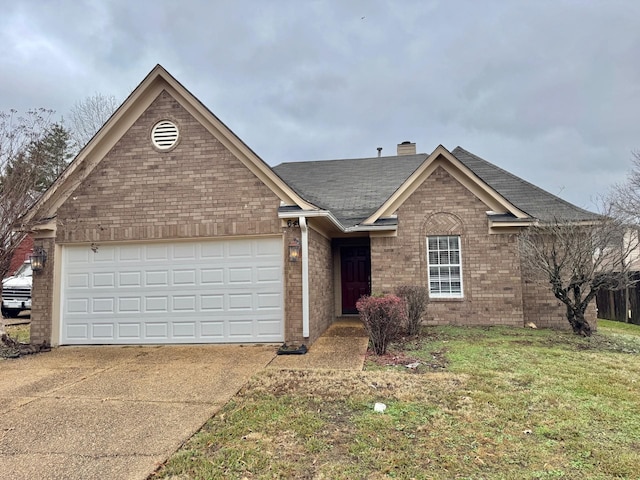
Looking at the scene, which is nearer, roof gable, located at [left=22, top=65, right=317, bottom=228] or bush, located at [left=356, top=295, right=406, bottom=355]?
bush, located at [left=356, top=295, right=406, bottom=355]

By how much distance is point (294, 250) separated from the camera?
826 centimetres

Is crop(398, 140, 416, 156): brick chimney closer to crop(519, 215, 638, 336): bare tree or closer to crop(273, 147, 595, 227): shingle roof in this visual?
crop(273, 147, 595, 227): shingle roof

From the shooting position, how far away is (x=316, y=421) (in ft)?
14.2

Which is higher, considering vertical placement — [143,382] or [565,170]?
[565,170]

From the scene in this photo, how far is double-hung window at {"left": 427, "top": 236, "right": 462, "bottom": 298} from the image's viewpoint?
36.4 ft

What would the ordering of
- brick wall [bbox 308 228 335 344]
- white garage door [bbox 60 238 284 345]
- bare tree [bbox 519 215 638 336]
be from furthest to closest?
bare tree [bbox 519 215 638 336] < brick wall [bbox 308 228 335 344] < white garage door [bbox 60 238 284 345]

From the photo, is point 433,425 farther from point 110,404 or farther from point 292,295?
point 292,295

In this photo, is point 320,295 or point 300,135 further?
point 300,135

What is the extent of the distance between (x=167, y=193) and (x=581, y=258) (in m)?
9.57

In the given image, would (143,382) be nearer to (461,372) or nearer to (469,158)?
(461,372)

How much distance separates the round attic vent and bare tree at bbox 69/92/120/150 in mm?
17200

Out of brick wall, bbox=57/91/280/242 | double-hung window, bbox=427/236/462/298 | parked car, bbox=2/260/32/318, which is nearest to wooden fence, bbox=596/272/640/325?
double-hung window, bbox=427/236/462/298

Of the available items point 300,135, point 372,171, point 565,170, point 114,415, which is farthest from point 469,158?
point 565,170

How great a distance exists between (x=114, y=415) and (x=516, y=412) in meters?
4.76
